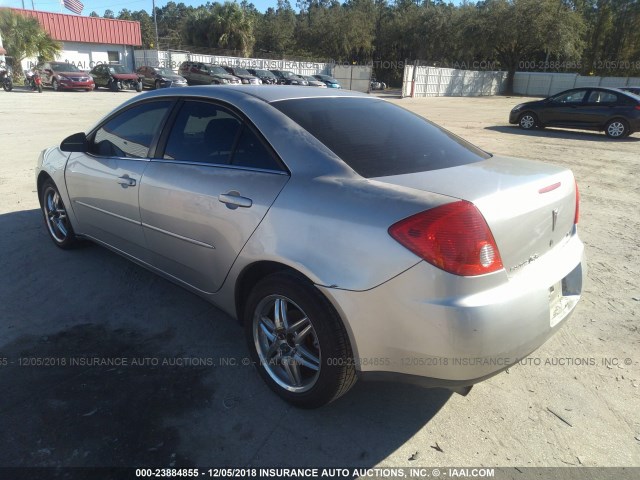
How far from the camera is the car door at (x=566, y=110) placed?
15.0 m

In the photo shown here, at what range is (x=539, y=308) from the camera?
82.7 inches

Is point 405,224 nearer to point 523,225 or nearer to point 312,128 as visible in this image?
point 523,225

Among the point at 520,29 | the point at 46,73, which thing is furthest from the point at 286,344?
the point at 520,29

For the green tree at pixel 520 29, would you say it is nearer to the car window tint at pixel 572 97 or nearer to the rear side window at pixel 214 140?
the car window tint at pixel 572 97

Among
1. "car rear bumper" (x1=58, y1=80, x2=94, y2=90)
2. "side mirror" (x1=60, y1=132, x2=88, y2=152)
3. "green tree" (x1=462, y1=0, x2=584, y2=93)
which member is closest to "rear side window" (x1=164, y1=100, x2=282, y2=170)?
"side mirror" (x1=60, y1=132, x2=88, y2=152)

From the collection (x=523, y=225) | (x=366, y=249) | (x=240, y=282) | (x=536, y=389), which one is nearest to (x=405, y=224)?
(x=366, y=249)

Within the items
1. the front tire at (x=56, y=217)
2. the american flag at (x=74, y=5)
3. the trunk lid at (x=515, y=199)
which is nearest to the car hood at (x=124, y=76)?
the american flag at (x=74, y=5)

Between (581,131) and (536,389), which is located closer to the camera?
(536,389)

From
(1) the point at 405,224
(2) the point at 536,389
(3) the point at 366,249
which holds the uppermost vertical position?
(1) the point at 405,224

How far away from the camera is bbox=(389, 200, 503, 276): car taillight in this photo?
6.22 ft

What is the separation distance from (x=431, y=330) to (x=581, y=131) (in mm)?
17900

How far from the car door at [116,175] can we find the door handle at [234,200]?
94 cm

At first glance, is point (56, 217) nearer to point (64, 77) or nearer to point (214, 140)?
point (214, 140)

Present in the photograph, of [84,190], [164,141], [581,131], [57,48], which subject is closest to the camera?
[164,141]
